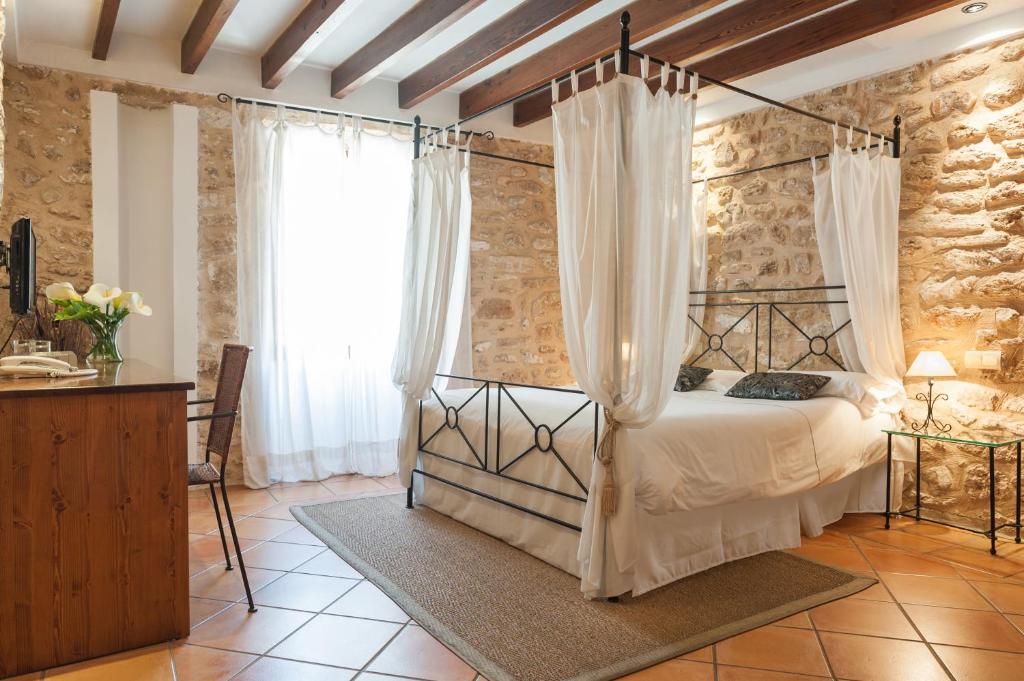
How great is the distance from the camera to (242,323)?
4785mm

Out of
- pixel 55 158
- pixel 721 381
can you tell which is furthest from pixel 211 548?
pixel 721 381

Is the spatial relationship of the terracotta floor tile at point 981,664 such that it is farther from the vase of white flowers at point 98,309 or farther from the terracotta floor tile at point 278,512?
the vase of white flowers at point 98,309

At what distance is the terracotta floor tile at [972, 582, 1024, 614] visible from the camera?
9.44 feet

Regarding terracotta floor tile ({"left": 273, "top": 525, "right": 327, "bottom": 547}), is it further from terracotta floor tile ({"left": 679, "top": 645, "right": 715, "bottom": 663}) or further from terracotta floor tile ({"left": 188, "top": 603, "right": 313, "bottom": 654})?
terracotta floor tile ({"left": 679, "top": 645, "right": 715, "bottom": 663})

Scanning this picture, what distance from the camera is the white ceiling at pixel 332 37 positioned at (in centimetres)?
390

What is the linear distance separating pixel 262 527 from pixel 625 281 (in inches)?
97.2

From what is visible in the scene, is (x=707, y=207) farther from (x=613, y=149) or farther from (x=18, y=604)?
(x=18, y=604)

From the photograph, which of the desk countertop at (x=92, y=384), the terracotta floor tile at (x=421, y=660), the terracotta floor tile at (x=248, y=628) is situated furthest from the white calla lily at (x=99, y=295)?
the terracotta floor tile at (x=421, y=660)

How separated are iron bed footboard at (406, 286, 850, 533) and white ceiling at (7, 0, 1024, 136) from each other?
1.41 m

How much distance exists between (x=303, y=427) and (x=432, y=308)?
5.47 feet

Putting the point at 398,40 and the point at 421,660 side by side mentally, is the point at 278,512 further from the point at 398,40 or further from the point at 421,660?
the point at 398,40

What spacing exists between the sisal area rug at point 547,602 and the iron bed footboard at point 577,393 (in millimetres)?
304

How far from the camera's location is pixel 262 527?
3906 mm

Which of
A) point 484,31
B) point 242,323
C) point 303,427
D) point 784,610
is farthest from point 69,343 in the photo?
point 784,610
